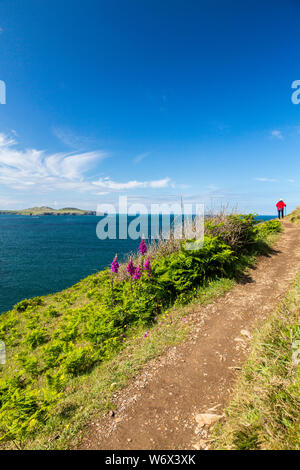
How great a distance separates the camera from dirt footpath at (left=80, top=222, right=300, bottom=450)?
3127mm

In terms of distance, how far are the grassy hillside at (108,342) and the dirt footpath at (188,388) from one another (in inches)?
16.3

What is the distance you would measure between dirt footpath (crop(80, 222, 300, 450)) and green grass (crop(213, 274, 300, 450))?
0.40 meters

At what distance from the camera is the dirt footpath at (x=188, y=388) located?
10.3ft

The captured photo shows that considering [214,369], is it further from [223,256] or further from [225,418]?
[223,256]

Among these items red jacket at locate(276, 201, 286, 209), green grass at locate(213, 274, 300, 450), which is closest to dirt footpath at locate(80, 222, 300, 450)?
green grass at locate(213, 274, 300, 450)

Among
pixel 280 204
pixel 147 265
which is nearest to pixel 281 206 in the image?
pixel 280 204

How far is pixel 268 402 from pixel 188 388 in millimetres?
1628

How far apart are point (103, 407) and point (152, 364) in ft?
4.38

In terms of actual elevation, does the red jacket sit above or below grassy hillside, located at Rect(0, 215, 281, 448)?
above

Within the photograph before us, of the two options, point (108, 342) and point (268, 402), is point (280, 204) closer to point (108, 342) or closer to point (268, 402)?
point (108, 342)

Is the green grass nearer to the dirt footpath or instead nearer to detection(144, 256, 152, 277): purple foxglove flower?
the dirt footpath

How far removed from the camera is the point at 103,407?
3.83m
